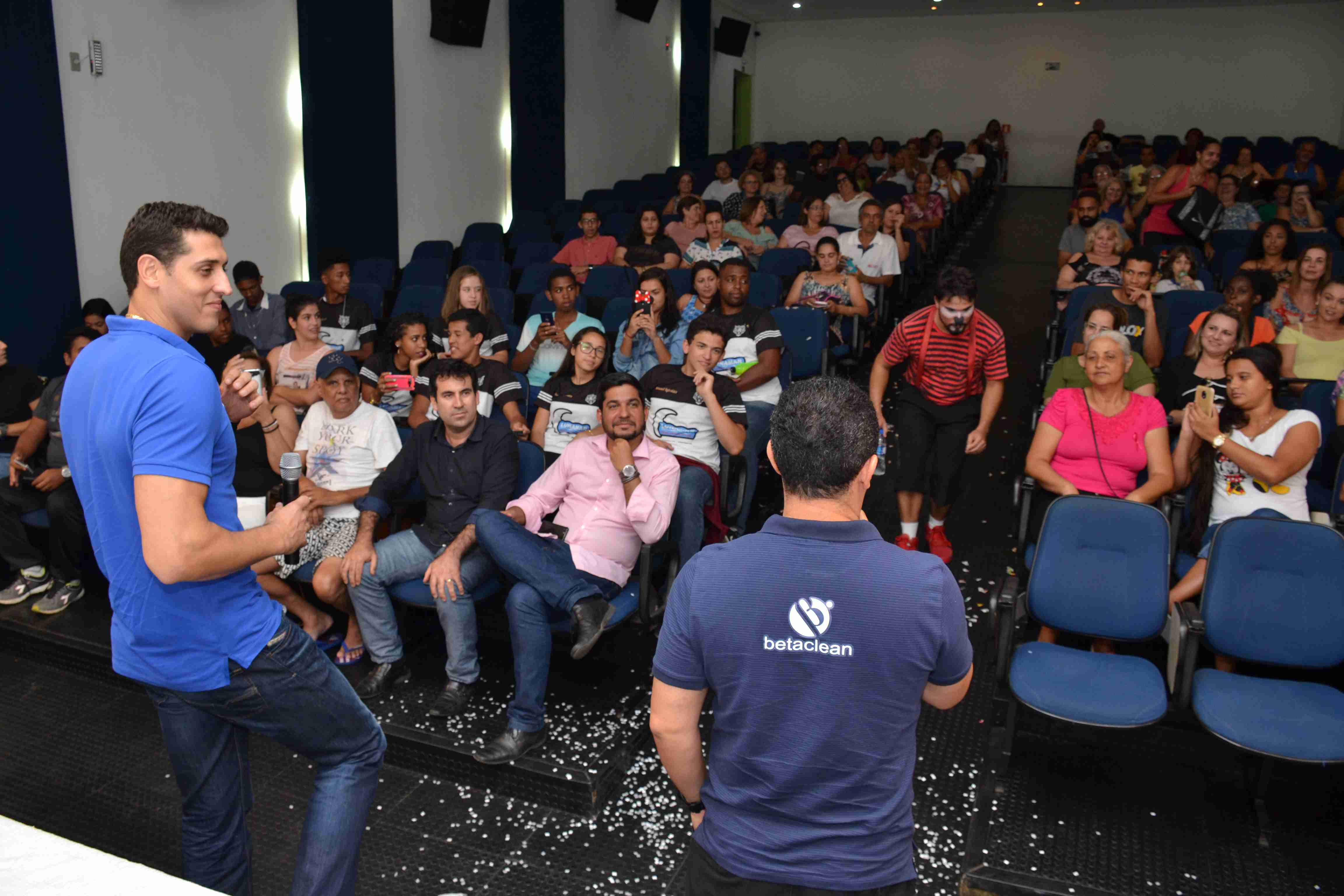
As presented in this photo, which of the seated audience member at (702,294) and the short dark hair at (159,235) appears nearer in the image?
the short dark hair at (159,235)

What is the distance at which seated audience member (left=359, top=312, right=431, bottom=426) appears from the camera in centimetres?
466

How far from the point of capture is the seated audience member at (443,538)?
10.4 feet

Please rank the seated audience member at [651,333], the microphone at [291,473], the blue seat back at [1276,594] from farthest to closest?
the seated audience member at [651,333]
the blue seat back at [1276,594]
the microphone at [291,473]

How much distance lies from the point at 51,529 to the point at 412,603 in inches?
70.8

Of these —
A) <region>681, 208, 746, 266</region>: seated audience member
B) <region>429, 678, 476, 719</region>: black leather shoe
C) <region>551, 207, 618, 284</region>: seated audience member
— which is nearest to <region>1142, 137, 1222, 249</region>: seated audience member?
<region>681, 208, 746, 266</region>: seated audience member

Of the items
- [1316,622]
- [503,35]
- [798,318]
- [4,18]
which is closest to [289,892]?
[1316,622]

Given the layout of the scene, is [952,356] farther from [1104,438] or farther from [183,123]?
[183,123]

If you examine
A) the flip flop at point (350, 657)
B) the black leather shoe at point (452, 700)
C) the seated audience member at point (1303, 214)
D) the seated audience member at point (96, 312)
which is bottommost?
the flip flop at point (350, 657)

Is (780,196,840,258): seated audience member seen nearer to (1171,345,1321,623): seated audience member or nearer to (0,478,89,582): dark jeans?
(1171,345,1321,623): seated audience member

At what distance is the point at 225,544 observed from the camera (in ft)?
5.40

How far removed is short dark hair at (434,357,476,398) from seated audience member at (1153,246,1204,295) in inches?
158

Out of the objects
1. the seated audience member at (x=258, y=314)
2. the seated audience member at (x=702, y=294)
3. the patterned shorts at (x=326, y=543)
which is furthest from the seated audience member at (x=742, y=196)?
the patterned shorts at (x=326, y=543)

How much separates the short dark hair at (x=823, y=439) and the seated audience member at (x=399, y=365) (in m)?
3.43

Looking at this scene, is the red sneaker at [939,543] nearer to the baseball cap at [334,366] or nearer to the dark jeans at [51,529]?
the baseball cap at [334,366]
